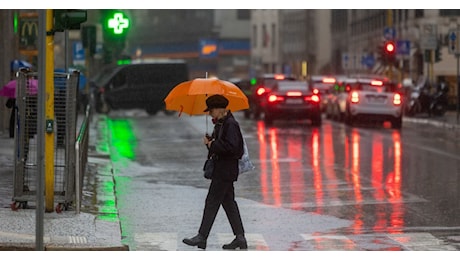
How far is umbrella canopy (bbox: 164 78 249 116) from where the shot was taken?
44.2 ft

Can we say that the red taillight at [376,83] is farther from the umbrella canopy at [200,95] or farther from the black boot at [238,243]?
the black boot at [238,243]

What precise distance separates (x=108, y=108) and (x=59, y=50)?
→ 4563mm

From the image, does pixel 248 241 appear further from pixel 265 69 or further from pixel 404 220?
pixel 265 69

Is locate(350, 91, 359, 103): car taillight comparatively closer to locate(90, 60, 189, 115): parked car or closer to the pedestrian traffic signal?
the pedestrian traffic signal

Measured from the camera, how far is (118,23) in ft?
117

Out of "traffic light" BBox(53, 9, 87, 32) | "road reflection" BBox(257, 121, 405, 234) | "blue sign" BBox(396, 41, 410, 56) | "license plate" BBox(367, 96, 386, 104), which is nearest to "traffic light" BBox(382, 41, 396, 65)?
"license plate" BBox(367, 96, 386, 104)

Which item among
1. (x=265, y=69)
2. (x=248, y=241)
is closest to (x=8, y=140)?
(x=248, y=241)

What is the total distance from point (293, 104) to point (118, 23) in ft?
24.7

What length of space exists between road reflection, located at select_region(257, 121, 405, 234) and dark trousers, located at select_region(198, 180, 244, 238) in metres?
1.85

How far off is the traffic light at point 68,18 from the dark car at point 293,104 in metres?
26.3

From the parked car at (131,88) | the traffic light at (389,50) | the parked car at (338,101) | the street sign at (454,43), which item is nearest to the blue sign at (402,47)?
the traffic light at (389,50)

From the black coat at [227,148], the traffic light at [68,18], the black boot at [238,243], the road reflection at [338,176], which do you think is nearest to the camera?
the black coat at [227,148]

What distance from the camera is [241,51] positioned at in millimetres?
121750

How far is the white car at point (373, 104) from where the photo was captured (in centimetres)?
4028
